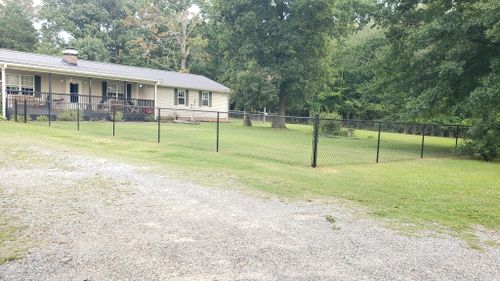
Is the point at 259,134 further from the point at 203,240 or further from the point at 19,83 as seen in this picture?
the point at 203,240

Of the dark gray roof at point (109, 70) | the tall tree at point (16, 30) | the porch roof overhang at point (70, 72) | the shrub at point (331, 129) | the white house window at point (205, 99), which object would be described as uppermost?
the tall tree at point (16, 30)

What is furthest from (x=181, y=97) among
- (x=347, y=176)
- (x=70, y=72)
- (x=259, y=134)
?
(x=347, y=176)

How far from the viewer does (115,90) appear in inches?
1056

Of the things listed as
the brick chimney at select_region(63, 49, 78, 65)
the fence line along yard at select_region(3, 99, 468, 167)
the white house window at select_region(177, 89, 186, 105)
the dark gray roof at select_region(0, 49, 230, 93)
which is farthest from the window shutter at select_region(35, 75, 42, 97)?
the white house window at select_region(177, 89, 186, 105)

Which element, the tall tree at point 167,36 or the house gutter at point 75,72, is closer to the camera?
the house gutter at point 75,72

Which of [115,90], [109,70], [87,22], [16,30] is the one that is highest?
[87,22]

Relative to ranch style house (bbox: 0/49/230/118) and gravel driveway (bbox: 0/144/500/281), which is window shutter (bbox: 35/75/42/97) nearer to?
ranch style house (bbox: 0/49/230/118)

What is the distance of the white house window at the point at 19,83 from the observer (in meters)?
21.2

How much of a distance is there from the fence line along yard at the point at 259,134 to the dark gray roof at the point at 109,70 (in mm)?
2252

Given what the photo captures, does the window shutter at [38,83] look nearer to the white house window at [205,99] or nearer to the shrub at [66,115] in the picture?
the shrub at [66,115]

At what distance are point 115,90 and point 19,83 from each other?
6202 millimetres

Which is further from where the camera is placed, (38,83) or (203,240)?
(38,83)

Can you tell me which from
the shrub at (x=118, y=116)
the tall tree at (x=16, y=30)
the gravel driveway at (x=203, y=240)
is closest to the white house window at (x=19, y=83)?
the shrub at (x=118, y=116)

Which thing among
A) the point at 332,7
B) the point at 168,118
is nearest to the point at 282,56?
the point at 332,7
